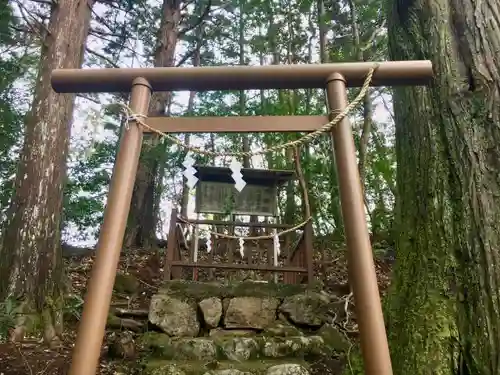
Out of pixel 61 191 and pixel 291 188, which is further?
pixel 291 188

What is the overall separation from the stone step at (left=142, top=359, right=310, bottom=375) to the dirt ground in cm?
38


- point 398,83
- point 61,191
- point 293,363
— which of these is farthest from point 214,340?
point 398,83

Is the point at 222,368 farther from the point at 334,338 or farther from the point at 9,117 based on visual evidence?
the point at 9,117

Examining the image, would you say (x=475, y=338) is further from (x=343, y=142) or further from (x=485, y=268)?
(x=343, y=142)

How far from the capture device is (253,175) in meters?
6.57

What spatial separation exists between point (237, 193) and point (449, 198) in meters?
4.49

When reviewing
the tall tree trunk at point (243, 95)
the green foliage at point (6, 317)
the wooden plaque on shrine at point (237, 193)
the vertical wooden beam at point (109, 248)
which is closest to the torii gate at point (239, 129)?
the vertical wooden beam at point (109, 248)

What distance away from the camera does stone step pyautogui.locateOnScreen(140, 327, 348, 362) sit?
3.94 metres

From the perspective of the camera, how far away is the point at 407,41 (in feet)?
8.92

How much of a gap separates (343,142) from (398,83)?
47cm

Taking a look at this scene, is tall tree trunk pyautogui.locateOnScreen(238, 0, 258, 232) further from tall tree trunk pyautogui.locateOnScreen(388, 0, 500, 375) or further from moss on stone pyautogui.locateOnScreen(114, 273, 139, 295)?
tall tree trunk pyautogui.locateOnScreen(388, 0, 500, 375)

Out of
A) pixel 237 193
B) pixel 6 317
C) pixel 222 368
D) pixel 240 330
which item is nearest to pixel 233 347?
pixel 222 368

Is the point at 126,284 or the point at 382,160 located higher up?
the point at 382,160

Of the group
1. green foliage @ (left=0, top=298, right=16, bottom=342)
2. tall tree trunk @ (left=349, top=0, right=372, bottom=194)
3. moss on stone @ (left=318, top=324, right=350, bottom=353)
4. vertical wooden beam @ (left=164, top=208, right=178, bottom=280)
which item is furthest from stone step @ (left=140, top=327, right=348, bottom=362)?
tall tree trunk @ (left=349, top=0, right=372, bottom=194)
